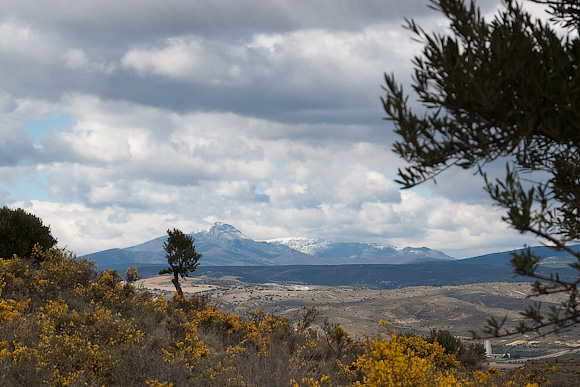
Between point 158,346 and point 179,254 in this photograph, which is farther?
point 179,254

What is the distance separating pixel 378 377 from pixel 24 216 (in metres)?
18.9

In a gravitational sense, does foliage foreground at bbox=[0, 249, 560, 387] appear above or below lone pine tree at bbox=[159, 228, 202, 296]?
below

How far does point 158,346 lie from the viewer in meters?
13.5

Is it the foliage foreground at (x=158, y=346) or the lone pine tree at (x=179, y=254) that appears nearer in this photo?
the foliage foreground at (x=158, y=346)

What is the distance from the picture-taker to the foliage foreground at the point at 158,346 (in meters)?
10.1

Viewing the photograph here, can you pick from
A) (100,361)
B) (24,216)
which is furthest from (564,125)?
(24,216)

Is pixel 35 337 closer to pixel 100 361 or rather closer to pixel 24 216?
pixel 100 361

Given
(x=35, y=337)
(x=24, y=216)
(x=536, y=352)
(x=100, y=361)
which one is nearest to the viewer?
(x=100, y=361)

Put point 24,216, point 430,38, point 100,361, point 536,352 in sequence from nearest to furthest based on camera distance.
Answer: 1. point 430,38
2. point 100,361
3. point 24,216
4. point 536,352

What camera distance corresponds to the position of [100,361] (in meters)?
10.9

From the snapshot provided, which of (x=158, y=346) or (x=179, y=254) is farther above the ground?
(x=179, y=254)

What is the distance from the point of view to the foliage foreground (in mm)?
10102

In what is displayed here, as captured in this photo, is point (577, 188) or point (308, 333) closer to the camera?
point (577, 188)

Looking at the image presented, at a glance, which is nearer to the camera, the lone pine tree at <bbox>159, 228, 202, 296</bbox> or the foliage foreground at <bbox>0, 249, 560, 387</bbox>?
the foliage foreground at <bbox>0, 249, 560, 387</bbox>
